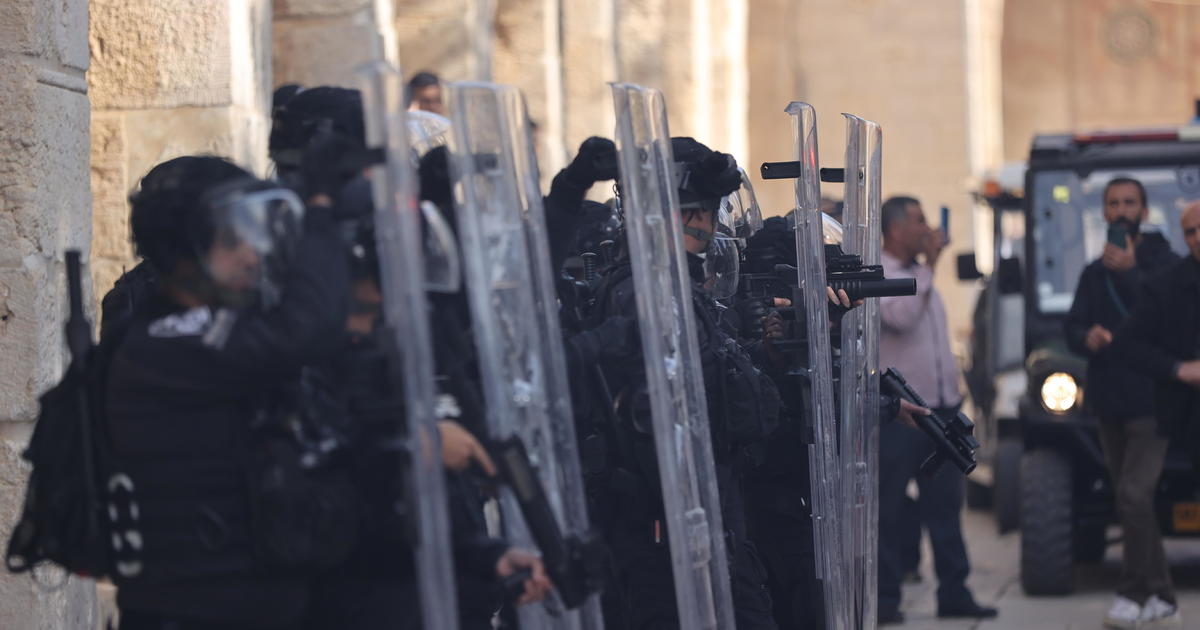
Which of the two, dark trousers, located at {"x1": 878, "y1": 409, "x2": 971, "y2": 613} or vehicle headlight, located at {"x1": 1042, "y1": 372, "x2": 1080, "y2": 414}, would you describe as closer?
dark trousers, located at {"x1": 878, "y1": 409, "x2": 971, "y2": 613}

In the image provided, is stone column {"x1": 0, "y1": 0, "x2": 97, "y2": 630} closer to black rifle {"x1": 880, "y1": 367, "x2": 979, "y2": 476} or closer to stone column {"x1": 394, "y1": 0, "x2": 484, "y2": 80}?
black rifle {"x1": 880, "y1": 367, "x2": 979, "y2": 476}

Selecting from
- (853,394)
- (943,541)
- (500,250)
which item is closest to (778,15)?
(943,541)

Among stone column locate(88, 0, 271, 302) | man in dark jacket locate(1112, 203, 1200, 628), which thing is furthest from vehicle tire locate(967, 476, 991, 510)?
stone column locate(88, 0, 271, 302)

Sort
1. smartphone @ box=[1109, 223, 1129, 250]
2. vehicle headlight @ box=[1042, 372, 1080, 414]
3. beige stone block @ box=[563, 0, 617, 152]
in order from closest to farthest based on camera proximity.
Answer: smartphone @ box=[1109, 223, 1129, 250] → vehicle headlight @ box=[1042, 372, 1080, 414] → beige stone block @ box=[563, 0, 617, 152]

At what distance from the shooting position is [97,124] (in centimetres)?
664

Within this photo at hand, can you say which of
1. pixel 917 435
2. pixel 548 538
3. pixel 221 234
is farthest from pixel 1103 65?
pixel 221 234

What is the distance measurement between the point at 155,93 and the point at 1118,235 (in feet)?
12.1

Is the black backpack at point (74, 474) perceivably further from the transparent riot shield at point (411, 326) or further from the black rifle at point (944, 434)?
the black rifle at point (944, 434)

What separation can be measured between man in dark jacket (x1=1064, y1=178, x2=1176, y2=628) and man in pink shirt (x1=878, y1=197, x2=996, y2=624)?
52 cm

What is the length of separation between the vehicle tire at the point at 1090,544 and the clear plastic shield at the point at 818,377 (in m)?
3.77

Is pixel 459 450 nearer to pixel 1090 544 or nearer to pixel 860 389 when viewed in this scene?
pixel 860 389

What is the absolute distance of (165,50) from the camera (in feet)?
21.4

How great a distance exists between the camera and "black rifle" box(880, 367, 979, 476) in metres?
5.03

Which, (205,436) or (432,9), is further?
(432,9)
